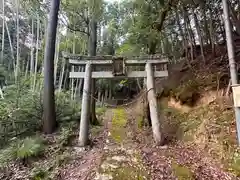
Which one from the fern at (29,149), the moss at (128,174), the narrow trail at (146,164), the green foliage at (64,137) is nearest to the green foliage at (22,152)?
the fern at (29,149)

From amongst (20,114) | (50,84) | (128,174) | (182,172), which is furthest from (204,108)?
(20,114)

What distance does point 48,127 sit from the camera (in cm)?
573

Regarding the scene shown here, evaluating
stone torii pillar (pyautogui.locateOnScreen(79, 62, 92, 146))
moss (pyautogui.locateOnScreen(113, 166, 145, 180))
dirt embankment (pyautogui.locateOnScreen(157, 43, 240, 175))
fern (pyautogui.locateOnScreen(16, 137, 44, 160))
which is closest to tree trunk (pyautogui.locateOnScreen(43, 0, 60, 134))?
fern (pyautogui.locateOnScreen(16, 137, 44, 160))

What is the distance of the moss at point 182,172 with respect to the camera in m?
3.33

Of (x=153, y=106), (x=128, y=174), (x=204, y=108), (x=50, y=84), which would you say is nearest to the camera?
(x=128, y=174)

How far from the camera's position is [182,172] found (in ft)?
11.4

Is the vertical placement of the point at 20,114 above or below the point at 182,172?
above

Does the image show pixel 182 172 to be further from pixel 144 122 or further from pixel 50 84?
pixel 50 84

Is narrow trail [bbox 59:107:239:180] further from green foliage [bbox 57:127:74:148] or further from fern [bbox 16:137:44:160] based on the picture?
fern [bbox 16:137:44:160]

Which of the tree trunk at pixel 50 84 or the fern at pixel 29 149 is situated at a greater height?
the tree trunk at pixel 50 84

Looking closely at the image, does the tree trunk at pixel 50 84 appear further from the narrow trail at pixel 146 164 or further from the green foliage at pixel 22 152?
the narrow trail at pixel 146 164

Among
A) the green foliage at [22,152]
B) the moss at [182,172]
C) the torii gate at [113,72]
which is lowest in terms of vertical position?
the moss at [182,172]

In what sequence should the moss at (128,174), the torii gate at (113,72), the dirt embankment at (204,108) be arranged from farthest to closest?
the torii gate at (113,72), the dirt embankment at (204,108), the moss at (128,174)

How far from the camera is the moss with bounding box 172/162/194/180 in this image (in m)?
3.33
